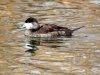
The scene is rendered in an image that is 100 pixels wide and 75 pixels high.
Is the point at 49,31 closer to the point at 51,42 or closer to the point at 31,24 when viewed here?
the point at 31,24

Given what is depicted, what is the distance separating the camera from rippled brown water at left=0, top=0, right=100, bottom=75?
33.2 feet

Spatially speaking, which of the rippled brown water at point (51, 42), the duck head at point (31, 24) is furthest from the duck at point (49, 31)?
the rippled brown water at point (51, 42)

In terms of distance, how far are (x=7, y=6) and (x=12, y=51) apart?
6537mm

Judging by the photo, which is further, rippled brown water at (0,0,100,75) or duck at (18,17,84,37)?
duck at (18,17,84,37)

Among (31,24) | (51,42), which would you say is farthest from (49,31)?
(51,42)

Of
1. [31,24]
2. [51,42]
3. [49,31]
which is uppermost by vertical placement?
[31,24]

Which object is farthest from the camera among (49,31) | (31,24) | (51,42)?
(31,24)

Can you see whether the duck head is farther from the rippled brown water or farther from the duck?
the rippled brown water

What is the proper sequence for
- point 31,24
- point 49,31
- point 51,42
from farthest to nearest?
point 31,24 → point 49,31 → point 51,42

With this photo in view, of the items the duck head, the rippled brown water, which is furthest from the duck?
the rippled brown water

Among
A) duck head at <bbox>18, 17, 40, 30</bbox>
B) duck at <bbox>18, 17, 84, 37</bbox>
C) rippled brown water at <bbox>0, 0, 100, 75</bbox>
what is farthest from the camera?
duck head at <bbox>18, 17, 40, 30</bbox>

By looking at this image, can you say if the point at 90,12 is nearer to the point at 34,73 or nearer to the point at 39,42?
the point at 39,42

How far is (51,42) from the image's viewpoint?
12.9 metres

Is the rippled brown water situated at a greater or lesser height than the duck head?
lesser
